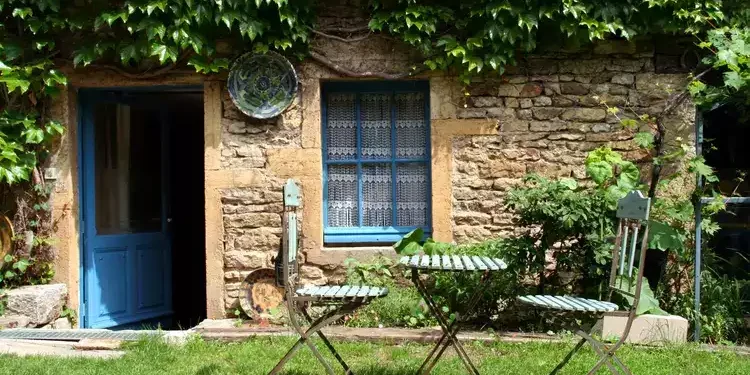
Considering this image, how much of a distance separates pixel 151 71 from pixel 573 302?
13.9ft

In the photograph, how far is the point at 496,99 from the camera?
6410mm

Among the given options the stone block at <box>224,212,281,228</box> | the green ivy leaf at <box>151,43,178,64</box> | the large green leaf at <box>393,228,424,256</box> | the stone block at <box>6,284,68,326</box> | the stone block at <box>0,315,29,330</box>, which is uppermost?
the green ivy leaf at <box>151,43,178,64</box>

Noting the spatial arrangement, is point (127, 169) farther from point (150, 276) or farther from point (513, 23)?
point (513, 23)

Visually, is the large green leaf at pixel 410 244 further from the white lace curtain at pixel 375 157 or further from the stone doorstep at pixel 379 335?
the stone doorstep at pixel 379 335

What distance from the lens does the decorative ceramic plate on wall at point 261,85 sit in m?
6.40

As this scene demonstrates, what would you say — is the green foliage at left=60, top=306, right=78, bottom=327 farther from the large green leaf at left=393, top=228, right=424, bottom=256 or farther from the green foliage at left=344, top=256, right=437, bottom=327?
the large green leaf at left=393, top=228, right=424, bottom=256

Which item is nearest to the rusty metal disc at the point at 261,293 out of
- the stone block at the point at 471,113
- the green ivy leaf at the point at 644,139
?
the stone block at the point at 471,113

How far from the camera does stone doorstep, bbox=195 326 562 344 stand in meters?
5.39

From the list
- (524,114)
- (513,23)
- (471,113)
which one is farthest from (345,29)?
(524,114)

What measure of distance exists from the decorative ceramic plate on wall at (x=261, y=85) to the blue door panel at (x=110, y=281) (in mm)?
1930

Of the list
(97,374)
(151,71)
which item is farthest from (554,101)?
(97,374)

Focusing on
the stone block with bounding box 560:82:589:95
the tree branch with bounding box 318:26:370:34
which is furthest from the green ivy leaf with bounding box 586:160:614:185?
the tree branch with bounding box 318:26:370:34

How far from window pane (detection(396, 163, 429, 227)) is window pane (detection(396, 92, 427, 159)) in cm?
12

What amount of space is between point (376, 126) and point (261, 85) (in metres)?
1.06
